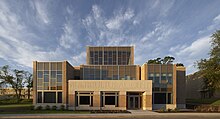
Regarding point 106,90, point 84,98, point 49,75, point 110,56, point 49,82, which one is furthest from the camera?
point 110,56

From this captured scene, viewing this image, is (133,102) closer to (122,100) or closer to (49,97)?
(122,100)

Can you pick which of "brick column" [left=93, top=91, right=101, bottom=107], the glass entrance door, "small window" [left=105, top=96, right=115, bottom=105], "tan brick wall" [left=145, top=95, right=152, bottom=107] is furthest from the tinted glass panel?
"brick column" [left=93, top=91, right=101, bottom=107]

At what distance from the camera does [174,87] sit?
126 feet

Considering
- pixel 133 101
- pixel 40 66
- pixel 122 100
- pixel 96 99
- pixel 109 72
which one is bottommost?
pixel 133 101

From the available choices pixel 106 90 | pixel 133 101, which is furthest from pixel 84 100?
pixel 133 101

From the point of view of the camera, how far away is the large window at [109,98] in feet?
121

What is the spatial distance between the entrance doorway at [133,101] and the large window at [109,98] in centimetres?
249

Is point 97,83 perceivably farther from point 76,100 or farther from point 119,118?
point 119,118

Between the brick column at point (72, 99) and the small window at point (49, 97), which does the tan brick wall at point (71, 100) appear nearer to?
the brick column at point (72, 99)

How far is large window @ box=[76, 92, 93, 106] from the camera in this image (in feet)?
120

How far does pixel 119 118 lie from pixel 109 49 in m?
27.0

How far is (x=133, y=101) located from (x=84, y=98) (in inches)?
327

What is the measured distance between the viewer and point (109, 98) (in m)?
37.0

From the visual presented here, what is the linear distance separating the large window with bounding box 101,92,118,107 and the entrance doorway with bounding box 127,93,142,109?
97.9 inches
